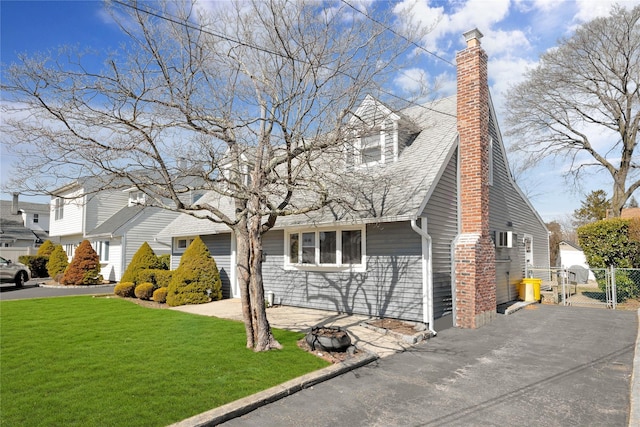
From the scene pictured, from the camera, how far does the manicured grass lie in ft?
14.4

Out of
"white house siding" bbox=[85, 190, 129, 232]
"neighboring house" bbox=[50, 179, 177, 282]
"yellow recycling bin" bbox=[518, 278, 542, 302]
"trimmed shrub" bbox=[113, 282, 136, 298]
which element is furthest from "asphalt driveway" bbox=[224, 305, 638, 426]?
"white house siding" bbox=[85, 190, 129, 232]

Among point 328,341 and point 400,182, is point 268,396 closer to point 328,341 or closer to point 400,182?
point 328,341

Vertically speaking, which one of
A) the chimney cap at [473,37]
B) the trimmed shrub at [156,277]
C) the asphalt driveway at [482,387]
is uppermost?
the chimney cap at [473,37]

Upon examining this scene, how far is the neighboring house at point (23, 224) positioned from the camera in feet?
107

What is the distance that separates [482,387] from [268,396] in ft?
10.1

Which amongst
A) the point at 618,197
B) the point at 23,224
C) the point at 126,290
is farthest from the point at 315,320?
the point at 23,224

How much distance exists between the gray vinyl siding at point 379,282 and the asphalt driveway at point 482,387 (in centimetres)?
118

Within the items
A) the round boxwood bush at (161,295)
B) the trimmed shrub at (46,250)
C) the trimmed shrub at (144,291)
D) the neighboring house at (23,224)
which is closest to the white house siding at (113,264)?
the trimmed shrub at (46,250)

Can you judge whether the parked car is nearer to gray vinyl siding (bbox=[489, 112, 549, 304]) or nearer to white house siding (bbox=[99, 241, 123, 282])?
white house siding (bbox=[99, 241, 123, 282])

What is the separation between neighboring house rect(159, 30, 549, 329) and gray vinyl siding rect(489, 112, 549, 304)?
0.10 metres

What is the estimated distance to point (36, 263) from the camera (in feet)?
84.8

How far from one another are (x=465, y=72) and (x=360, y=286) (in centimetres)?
613

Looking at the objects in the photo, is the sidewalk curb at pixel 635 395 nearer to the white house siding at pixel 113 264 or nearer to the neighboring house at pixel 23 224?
the white house siding at pixel 113 264

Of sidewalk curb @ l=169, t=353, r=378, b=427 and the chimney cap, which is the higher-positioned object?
the chimney cap
